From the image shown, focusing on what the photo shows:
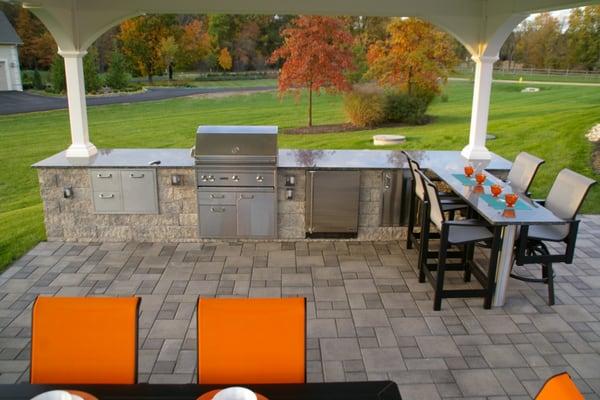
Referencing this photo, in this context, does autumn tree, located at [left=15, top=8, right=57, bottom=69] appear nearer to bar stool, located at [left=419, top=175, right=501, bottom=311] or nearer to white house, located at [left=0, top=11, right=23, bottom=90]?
white house, located at [left=0, top=11, right=23, bottom=90]

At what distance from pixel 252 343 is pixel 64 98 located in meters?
18.3

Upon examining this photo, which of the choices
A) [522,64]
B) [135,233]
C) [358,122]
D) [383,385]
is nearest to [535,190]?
[358,122]

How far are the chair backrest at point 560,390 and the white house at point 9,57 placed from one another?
67.9 feet

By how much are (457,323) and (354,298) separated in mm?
908

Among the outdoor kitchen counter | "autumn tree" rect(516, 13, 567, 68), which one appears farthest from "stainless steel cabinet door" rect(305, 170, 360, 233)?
"autumn tree" rect(516, 13, 567, 68)

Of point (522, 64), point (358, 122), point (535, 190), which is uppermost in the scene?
point (522, 64)

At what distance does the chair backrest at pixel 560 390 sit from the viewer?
1.74 meters

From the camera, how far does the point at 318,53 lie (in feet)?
42.3

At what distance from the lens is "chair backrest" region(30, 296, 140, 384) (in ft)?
7.32

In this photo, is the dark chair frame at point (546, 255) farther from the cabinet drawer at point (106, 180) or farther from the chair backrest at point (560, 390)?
the cabinet drawer at point (106, 180)

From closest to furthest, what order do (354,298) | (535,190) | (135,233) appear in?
(354,298), (135,233), (535,190)

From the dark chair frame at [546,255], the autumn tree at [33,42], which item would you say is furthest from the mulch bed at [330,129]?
the autumn tree at [33,42]

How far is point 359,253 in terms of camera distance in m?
5.71

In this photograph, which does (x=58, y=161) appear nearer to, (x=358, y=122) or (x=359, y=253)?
(x=359, y=253)
